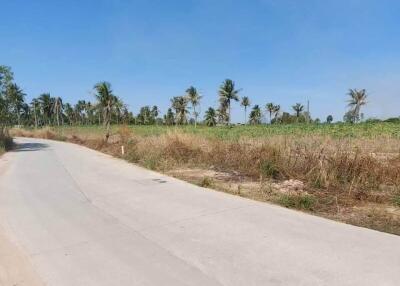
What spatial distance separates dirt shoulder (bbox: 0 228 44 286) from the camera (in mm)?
4465

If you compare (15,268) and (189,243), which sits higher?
(189,243)

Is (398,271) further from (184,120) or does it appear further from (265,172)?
(184,120)

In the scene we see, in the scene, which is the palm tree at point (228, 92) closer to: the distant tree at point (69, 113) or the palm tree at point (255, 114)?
the palm tree at point (255, 114)

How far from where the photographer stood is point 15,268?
4.90m

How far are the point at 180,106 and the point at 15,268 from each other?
8220cm

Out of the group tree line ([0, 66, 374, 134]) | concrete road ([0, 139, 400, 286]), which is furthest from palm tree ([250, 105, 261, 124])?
concrete road ([0, 139, 400, 286])

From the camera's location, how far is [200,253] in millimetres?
5141

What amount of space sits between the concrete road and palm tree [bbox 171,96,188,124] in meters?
76.1

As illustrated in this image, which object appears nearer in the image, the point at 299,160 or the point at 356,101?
the point at 299,160

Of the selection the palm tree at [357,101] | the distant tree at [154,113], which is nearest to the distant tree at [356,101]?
the palm tree at [357,101]

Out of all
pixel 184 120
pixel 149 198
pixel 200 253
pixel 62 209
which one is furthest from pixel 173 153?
pixel 184 120

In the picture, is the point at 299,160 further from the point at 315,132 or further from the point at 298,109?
the point at 298,109

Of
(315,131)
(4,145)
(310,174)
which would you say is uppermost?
(315,131)

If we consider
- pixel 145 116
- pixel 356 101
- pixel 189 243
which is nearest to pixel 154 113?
pixel 145 116
